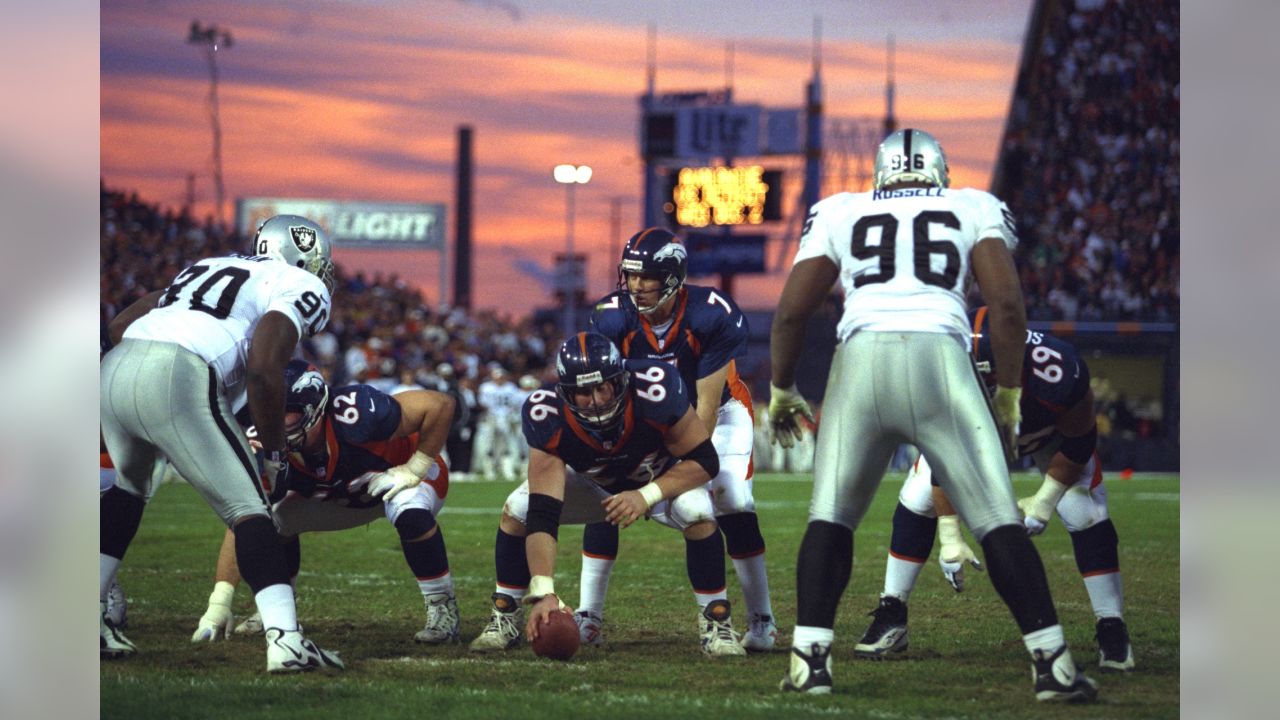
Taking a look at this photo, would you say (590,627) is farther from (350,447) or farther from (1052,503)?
(1052,503)

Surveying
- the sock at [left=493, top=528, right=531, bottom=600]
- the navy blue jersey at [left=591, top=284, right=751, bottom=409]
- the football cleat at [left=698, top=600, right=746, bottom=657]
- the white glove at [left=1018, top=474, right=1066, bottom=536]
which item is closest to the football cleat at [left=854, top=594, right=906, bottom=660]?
the football cleat at [left=698, top=600, right=746, bottom=657]

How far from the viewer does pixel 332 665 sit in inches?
188

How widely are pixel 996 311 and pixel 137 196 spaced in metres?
22.3

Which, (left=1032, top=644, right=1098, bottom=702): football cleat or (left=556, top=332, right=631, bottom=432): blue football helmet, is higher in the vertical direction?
(left=556, top=332, right=631, bottom=432): blue football helmet

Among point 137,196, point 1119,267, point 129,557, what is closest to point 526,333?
point 137,196

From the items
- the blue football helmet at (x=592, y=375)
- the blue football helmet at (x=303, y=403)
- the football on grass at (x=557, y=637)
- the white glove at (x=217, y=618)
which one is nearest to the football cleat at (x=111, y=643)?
the white glove at (x=217, y=618)

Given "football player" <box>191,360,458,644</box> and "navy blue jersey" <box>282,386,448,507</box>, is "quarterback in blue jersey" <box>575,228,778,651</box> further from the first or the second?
"navy blue jersey" <box>282,386,448,507</box>

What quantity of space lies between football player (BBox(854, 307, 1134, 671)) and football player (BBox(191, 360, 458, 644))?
1610 millimetres

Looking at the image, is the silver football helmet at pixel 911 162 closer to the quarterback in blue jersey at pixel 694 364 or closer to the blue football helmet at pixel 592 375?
the blue football helmet at pixel 592 375

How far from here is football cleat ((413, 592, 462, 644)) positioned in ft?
17.7

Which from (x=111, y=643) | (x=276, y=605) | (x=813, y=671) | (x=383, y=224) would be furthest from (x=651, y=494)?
(x=383, y=224)

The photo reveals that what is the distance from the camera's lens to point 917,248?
4.25 meters

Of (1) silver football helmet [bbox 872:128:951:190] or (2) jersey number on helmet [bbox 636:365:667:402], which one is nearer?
(1) silver football helmet [bbox 872:128:951:190]
